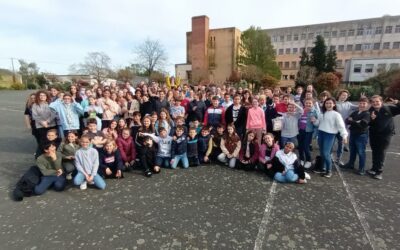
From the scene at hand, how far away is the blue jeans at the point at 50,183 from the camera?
4.15m

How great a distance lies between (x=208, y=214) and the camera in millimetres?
3549

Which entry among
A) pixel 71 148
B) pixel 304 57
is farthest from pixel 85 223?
pixel 304 57

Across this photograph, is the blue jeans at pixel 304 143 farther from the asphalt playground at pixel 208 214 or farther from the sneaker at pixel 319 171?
the asphalt playground at pixel 208 214

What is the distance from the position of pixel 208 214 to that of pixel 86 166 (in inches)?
105

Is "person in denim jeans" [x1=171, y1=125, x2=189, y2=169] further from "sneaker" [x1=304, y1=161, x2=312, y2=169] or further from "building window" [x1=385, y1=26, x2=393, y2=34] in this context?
"building window" [x1=385, y1=26, x2=393, y2=34]

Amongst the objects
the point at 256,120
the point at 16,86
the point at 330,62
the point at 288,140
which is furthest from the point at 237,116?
the point at 16,86

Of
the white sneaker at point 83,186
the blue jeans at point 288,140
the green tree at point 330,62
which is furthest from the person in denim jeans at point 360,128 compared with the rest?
the green tree at point 330,62

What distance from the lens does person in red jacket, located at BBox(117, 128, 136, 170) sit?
5.39 meters

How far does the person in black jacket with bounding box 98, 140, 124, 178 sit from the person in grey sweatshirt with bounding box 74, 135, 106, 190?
30cm

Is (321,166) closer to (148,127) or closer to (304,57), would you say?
(148,127)

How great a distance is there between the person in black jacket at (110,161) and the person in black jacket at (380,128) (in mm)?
5736

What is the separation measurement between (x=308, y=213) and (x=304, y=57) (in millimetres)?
48134

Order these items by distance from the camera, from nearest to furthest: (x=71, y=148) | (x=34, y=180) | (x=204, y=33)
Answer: (x=34, y=180) < (x=71, y=148) < (x=204, y=33)

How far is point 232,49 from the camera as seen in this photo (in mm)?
50562
